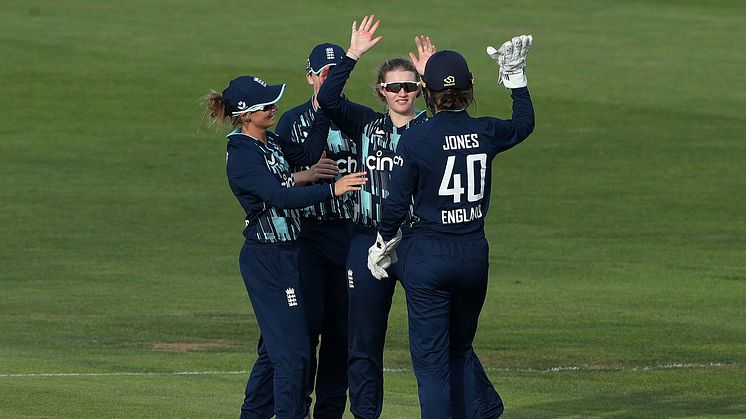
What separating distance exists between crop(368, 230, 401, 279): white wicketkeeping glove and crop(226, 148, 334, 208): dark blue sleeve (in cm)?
42

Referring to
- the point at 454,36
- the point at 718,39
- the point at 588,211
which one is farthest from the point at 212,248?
the point at 718,39

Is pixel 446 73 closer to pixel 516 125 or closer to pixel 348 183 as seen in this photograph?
pixel 516 125

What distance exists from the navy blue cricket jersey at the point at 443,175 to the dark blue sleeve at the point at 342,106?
953mm

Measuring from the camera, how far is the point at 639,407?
1198 centimetres

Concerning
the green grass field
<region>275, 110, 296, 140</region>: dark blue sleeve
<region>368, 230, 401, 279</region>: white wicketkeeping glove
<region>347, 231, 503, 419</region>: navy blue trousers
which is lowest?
the green grass field

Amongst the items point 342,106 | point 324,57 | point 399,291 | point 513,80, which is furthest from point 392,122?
point 399,291

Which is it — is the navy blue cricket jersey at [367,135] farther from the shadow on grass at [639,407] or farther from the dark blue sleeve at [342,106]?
the shadow on grass at [639,407]

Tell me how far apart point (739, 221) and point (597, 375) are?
36.0ft

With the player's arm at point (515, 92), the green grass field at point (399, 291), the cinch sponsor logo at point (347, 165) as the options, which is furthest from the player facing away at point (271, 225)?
the green grass field at point (399, 291)

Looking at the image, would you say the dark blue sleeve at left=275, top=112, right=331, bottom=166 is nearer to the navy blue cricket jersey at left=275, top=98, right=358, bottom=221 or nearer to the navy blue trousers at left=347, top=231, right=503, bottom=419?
the navy blue cricket jersey at left=275, top=98, right=358, bottom=221

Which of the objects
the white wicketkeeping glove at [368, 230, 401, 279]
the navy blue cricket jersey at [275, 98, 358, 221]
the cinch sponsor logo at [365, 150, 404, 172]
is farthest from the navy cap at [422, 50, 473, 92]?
the navy blue cricket jersey at [275, 98, 358, 221]

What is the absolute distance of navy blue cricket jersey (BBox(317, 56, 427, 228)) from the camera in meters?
10.3

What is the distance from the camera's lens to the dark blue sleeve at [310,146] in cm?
1059

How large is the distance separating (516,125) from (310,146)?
1500 millimetres
